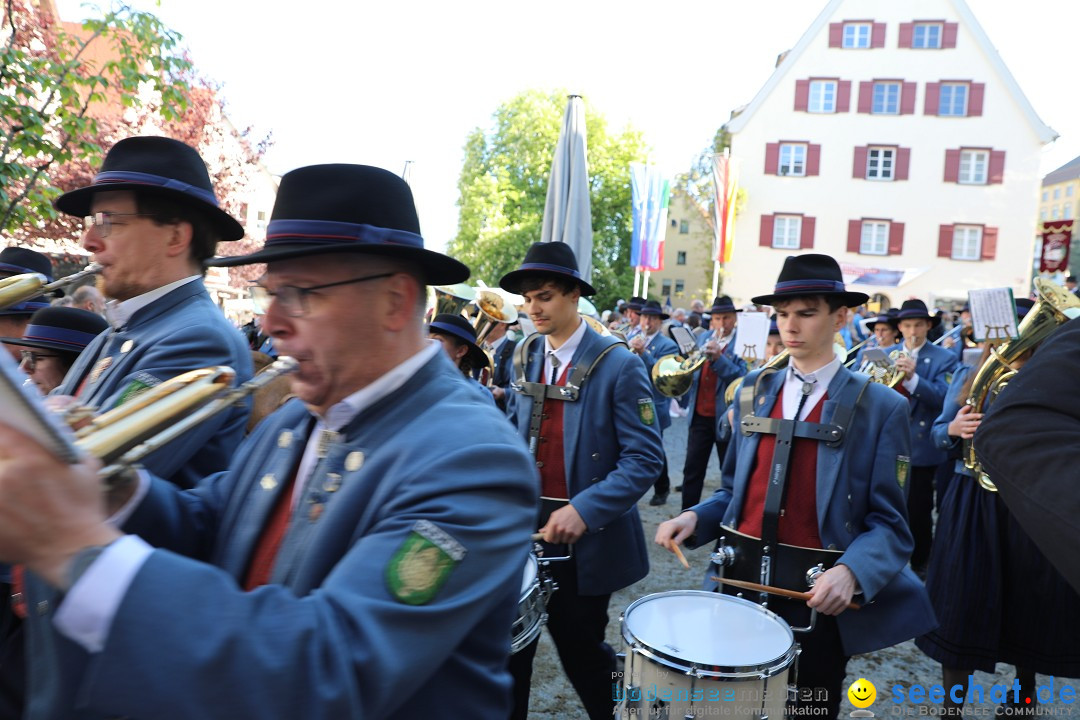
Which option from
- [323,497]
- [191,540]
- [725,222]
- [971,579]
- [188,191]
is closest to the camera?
[323,497]

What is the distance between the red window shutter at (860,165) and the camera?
3191cm

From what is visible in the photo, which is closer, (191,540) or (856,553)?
(191,540)

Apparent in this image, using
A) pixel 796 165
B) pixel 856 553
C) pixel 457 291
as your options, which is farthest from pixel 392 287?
pixel 796 165

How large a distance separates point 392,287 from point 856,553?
225 centimetres

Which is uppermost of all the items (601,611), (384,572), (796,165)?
(796,165)

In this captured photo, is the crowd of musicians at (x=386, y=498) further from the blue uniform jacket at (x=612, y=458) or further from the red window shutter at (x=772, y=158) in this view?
the red window shutter at (x=772, y=158)

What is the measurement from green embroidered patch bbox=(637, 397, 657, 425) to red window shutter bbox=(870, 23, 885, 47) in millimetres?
33454

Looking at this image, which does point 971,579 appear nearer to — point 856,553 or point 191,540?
point 856,553

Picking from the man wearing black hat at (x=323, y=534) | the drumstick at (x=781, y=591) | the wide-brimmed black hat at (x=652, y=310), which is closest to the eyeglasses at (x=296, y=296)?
the man wearing black hat at (x=323, y=534)

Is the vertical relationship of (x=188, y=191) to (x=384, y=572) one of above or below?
above

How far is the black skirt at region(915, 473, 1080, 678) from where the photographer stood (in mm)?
3982

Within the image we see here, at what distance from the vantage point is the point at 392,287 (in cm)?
176

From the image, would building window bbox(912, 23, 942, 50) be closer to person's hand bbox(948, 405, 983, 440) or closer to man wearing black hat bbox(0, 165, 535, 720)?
person's hand bbox(948, 405, 983, 440)

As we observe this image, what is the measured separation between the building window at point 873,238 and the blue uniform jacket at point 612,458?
102ft
